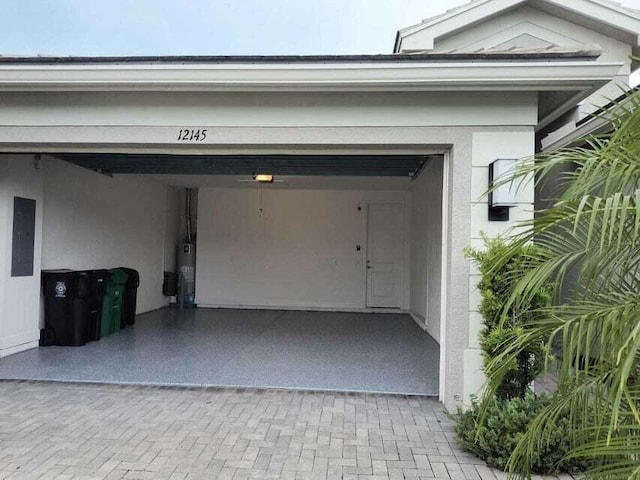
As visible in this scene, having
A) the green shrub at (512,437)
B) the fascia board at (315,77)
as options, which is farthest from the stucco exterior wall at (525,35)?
the green shrub at (512,437)

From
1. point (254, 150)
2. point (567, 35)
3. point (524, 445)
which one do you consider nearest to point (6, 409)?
point (254, 150)

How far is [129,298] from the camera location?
7.48 meters

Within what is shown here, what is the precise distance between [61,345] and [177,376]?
238cm

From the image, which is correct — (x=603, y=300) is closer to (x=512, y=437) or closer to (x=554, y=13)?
(x=512, y=437)

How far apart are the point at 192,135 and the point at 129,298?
449cm

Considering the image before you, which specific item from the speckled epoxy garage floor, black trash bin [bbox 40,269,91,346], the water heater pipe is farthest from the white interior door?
black trash bin [bbox 40,269,91,346]

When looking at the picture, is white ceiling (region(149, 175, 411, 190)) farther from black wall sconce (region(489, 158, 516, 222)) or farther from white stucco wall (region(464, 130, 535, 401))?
black wall sconce (region(489, 158, 516, 222))

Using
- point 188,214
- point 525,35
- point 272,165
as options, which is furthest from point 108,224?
point 525,35

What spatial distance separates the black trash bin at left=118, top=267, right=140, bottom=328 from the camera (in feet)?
24.0

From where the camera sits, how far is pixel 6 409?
12.0ft

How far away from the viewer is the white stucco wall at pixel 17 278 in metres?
5.23

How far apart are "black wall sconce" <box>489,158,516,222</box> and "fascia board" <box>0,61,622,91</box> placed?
2.22 feet

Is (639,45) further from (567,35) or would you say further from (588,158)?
(588,158)

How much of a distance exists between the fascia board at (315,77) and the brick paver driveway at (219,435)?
2839mm
